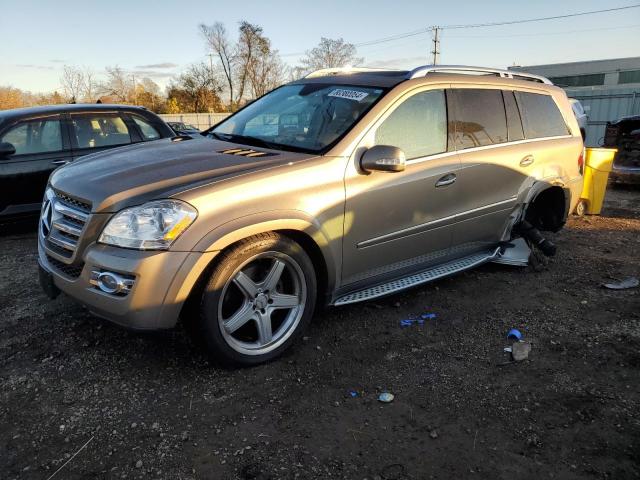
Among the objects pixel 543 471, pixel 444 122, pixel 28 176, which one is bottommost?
pixel 543 471

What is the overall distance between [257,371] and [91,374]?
3.41 feet

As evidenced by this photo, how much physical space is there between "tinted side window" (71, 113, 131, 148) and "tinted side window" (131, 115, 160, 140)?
204 millimetres

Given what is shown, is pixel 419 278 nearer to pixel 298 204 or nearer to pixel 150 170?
pixel 298 204

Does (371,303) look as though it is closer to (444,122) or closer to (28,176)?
(444,122)

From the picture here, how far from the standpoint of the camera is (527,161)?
14.5 feet

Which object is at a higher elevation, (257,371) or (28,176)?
(28,176)

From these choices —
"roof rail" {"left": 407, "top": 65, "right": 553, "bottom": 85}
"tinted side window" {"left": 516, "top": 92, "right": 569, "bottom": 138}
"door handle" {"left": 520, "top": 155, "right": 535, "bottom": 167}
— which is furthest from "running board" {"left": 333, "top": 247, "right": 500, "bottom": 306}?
"roof rail" {"left": 407, "top": 65, "right": 553, "bottom": 85}

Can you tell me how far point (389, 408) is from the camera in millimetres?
2695

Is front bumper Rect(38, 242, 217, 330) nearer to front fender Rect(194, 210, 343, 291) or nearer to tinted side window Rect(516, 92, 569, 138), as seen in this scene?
front fender Rect(194, 210, 343, 291)

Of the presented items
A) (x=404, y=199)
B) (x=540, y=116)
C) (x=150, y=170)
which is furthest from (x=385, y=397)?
(x=540, y=116)

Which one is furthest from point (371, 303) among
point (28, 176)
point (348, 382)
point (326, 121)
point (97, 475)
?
point (28, 176)

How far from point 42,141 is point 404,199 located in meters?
5.04

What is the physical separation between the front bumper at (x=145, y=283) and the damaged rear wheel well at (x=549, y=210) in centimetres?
367

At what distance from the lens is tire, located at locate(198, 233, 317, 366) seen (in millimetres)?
2777
